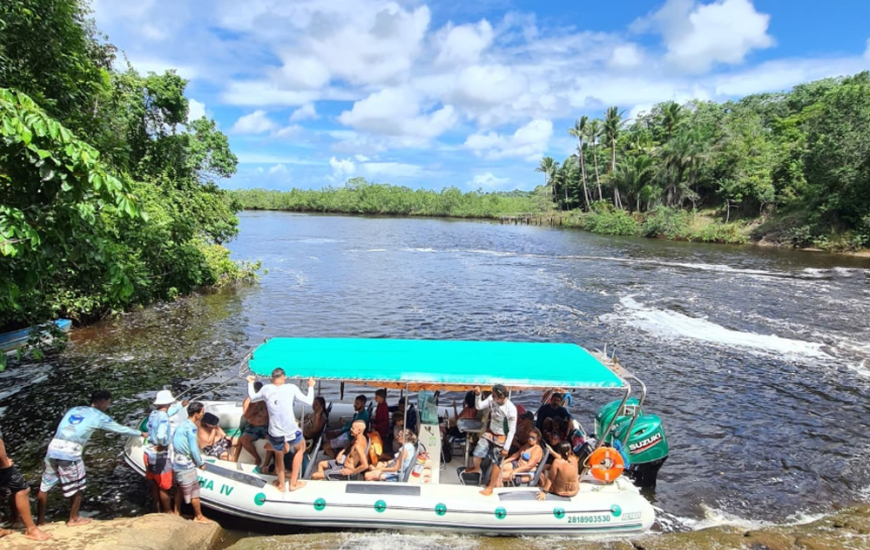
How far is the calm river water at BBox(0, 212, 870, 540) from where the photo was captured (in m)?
10.7

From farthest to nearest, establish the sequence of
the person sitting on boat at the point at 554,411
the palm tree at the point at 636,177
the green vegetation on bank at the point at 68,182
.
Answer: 1. the palm tree at the point at 636,177
2. the person sitting on boat at the point at 554,411
3. the green vegetation on bank at the point at 68,182

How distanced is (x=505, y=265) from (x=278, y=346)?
108 ft

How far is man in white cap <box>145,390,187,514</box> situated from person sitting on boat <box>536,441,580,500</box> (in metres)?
5.74

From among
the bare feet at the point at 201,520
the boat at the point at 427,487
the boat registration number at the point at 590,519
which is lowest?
the boat registration number at the point at 590,519

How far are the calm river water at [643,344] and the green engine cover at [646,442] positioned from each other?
0.93 meters

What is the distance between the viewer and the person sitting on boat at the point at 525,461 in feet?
28.7

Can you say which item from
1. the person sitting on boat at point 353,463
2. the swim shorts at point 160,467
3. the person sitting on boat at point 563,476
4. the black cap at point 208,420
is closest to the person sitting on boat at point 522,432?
the person sitting on boat at point 563,476

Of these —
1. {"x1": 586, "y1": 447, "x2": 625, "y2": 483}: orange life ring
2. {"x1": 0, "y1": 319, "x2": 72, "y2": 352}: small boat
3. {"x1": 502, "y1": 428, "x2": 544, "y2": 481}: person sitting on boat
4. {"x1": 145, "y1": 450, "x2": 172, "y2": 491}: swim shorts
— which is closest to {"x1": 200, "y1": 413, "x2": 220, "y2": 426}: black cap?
{"x1": 145, "y1": 450, "x2": 172, "y2": 491}: swim shorts

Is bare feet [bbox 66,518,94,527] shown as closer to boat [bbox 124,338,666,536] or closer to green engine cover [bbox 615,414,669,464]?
boat [bbox 124,338,666,536]

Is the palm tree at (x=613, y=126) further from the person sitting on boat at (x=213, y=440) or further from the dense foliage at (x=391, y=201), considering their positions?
the person sitting on boat at (x=213, y=440)

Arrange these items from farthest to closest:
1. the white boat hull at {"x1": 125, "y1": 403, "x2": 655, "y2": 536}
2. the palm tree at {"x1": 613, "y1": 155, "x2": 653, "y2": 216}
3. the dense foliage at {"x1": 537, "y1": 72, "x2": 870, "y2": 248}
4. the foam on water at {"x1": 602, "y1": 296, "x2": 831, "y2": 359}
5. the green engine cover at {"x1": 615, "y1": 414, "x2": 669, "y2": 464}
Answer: the palm tree at {"x1": 613, "y1": 155, "x2": 653, "y2": 216}
the dense foliage at {"x1": 537, "y1": 72, "x2": 870, "y2": 248}
the foam on water at {"x1": 602, "y1": 296, "x2": 831, "y2": 359}
the green engine cover at {"x1": 615, "y1": 414, "x2": 669, "y2": 464}
the white boat hull at {"x1": 125, "y1": 403, "x2": 655, "y2": 536}

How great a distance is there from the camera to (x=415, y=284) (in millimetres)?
31797

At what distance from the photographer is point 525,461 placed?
890cm

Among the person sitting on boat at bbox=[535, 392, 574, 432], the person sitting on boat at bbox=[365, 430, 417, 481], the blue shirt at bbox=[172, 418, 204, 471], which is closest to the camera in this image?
the blue shirt at bbox=[172, 418, 204, 471]
